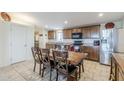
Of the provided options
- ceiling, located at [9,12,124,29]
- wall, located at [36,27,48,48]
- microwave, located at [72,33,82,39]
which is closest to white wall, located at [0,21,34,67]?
ceiling, located at [9,12,124,29]

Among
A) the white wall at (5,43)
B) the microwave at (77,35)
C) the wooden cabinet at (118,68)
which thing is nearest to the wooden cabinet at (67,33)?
the microwave at (77,35)

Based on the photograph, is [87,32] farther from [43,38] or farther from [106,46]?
[43,38]

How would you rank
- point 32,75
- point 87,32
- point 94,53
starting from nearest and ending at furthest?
point 32,75
point 94,53
point 87,32

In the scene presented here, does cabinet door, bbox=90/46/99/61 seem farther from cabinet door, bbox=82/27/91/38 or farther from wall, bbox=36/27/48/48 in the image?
wall, bbox=36/27/48/48

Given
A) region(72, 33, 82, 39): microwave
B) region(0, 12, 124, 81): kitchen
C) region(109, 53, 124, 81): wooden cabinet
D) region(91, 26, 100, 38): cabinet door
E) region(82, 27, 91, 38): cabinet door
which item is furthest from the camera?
region(72, 33, 82, 39): microwave

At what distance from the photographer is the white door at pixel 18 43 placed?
4598 millimetres

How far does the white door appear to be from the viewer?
4598 mm

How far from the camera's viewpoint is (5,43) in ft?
13.8

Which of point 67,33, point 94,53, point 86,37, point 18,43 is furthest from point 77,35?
point 18,43

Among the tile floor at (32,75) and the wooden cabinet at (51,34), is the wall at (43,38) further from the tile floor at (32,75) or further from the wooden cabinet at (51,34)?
the tile floor at (32,75)

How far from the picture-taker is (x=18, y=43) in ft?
15.8
